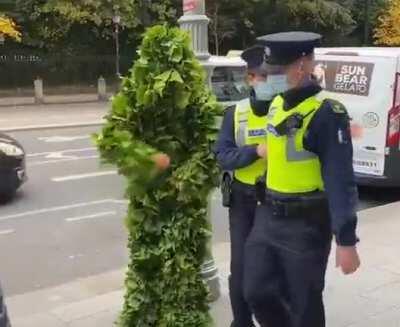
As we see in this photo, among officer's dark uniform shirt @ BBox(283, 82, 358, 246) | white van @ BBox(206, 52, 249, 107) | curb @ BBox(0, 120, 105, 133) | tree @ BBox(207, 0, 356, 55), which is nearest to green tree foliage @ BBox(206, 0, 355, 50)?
tree @ BBox(207, 0, 356, 55)

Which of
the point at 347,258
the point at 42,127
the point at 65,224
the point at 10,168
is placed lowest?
the point at 42,127

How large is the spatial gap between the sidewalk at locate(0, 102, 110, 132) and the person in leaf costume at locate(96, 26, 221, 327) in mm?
13470

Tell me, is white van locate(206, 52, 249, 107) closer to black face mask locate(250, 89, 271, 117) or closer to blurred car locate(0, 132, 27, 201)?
blurred car locate(0, 132, 27, 201)

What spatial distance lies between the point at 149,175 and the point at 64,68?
2983 cm

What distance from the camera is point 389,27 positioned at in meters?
38.0

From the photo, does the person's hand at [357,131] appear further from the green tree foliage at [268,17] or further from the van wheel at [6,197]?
the green tree foliage at [268,17]

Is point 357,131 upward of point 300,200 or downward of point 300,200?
downward

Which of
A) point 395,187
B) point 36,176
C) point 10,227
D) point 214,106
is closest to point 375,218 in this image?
point 395,187

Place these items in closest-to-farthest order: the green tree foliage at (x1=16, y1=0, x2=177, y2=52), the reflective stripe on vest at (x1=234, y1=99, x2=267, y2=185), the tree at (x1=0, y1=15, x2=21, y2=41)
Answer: the reflective stripe on vest at (x1=234, y1=99, x2=267, y2=185), the tree at (x1=0, y1=15, x2=21, y2=41), the green tree foliage at (x1=16, y1=0, x2=177, y2=52)

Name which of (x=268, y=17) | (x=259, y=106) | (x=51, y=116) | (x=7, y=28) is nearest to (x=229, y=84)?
(x=259, y=106)

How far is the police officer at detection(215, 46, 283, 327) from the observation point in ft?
12.4

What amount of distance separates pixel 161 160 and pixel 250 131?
1.96ft

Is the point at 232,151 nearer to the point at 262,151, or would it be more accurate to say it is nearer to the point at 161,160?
the point at 262,151

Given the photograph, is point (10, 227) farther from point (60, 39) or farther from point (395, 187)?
point (60, 39)
